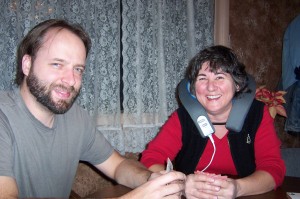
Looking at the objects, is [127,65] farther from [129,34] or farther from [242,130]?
[242,130]

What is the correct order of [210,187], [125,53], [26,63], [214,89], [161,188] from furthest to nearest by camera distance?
[125,53], [214,89], [26,63], [210,187], [161,188]

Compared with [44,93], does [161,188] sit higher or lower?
lower

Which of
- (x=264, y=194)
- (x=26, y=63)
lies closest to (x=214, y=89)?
(x=264, y=194)

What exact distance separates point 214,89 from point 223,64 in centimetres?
17

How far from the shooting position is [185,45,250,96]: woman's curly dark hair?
181 cm

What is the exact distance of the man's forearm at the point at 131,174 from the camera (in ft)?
4.63

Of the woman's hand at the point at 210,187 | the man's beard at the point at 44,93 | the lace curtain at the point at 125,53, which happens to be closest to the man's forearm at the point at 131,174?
the woman's hand at the point at 210,187

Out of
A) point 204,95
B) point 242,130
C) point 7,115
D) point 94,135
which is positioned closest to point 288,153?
point 242,130

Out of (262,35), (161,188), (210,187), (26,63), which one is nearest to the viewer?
(161,188)

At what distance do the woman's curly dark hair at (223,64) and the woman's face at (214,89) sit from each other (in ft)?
0.08

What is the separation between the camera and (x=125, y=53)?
2400 millimetres

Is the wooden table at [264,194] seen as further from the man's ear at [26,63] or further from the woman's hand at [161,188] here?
the man's ear at [26,63]

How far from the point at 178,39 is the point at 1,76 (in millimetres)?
1504

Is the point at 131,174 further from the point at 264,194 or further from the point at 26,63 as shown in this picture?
the point at 26,63
